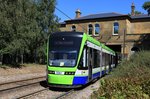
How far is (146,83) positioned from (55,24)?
3471 cm

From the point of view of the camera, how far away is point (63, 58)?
56.1 feet

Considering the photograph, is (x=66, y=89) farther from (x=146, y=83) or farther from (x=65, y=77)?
(x=146, y=83)

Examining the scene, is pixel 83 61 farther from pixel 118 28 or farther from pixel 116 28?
pixel 116 28

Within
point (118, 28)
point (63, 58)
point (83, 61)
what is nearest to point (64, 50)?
point (63, 58)

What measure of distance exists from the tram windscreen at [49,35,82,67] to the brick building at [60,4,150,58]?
39.0 metres

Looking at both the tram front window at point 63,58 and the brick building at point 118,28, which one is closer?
the tram front window at point 63,58

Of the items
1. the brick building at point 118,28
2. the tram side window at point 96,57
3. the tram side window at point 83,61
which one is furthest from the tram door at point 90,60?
the brick building at point 118,28

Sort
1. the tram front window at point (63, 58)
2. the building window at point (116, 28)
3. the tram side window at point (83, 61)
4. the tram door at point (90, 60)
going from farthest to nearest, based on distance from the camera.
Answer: the building window at point (116, 28) < the tram door at point (90, 60) < the tram side window at point (83, 61) < the tram front window at point (63, 58)

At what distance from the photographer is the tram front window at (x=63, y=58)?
1698 centimetres

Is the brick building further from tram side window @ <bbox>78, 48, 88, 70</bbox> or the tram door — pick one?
tram side window @ <bbox>78, 48, 88, 70</bbox>

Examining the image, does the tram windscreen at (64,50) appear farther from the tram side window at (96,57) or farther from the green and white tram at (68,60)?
the tram side window at (96,57)

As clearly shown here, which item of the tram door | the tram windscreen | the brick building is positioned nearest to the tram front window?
the tram windscreen

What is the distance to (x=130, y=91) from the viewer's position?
29.3 ft

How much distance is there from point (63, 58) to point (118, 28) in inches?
1711
